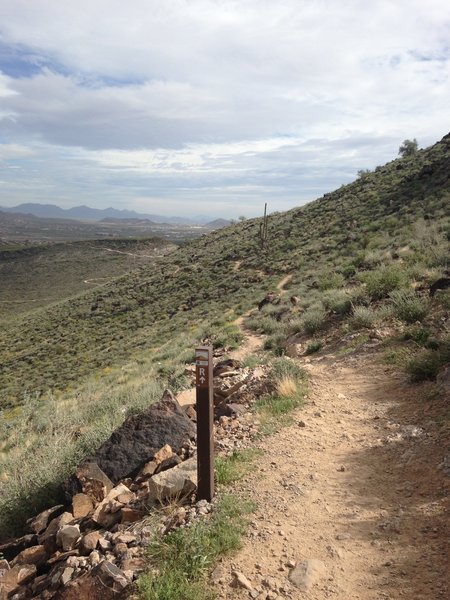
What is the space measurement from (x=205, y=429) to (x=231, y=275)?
27.7 m

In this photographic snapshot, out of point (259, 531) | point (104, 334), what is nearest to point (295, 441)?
point (259, 531)

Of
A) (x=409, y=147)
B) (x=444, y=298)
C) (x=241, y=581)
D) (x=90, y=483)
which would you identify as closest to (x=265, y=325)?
(x=444, y=298)

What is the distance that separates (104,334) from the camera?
2930 cm

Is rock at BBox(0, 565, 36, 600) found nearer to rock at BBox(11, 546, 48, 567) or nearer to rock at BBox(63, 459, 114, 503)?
rock at BBox(11, 546, 48, 567)

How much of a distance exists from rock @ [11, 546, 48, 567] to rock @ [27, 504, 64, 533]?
37 centimetres

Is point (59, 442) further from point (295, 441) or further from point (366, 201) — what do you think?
point (366, 201)

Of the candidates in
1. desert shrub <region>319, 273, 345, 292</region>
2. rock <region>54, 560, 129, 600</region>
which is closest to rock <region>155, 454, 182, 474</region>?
rock <region>54, 560, 129, 600</region>

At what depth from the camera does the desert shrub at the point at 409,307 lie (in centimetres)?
945

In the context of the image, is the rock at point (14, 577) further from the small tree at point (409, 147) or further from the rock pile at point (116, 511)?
the small tree at point (409, 147)

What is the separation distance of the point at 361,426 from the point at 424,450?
3.67ft

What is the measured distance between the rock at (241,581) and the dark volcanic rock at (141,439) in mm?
2453

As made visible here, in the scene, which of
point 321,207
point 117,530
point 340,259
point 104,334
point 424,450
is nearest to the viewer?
point 117,530

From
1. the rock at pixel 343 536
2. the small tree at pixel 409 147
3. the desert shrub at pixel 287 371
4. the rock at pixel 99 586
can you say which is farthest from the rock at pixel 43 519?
the small tree at pixel 409 147

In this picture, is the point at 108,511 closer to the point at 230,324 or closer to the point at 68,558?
the point at 68,558
